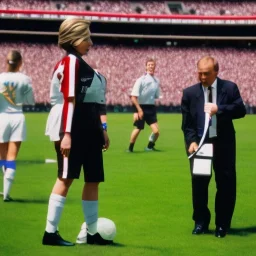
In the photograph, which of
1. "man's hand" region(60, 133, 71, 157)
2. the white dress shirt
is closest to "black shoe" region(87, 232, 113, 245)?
"man's hand" region(60, 133, 71, 157)

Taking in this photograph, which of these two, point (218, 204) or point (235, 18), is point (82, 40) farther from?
point (235, 18)

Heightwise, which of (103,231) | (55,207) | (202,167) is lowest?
(103,231)

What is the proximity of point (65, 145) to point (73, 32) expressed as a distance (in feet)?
3.30

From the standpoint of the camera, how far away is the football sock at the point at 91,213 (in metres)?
7.59

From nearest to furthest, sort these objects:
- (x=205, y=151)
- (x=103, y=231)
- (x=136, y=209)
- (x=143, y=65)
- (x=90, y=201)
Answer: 1. (x=90, y=201)
2. (x=103, y=231)
3. (x=205, y=151)
4. (x=136, y=209)
5. (x=143, y=65)

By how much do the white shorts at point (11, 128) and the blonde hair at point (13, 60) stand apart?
67cm

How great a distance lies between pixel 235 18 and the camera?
4850cm

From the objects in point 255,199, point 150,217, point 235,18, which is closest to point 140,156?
point 255,199

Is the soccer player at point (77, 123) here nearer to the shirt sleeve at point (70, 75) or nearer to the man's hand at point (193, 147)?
the shirt sleeve at point (70, 75)

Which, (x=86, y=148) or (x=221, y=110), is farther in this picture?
(x=221, y=110)

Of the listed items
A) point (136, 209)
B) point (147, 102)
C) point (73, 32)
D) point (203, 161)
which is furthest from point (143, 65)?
point (73, 32)

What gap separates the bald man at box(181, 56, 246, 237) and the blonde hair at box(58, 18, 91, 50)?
1.45m

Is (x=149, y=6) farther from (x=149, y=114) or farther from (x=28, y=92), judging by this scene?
(x=28, y=92)

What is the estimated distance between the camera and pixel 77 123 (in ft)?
24.3
